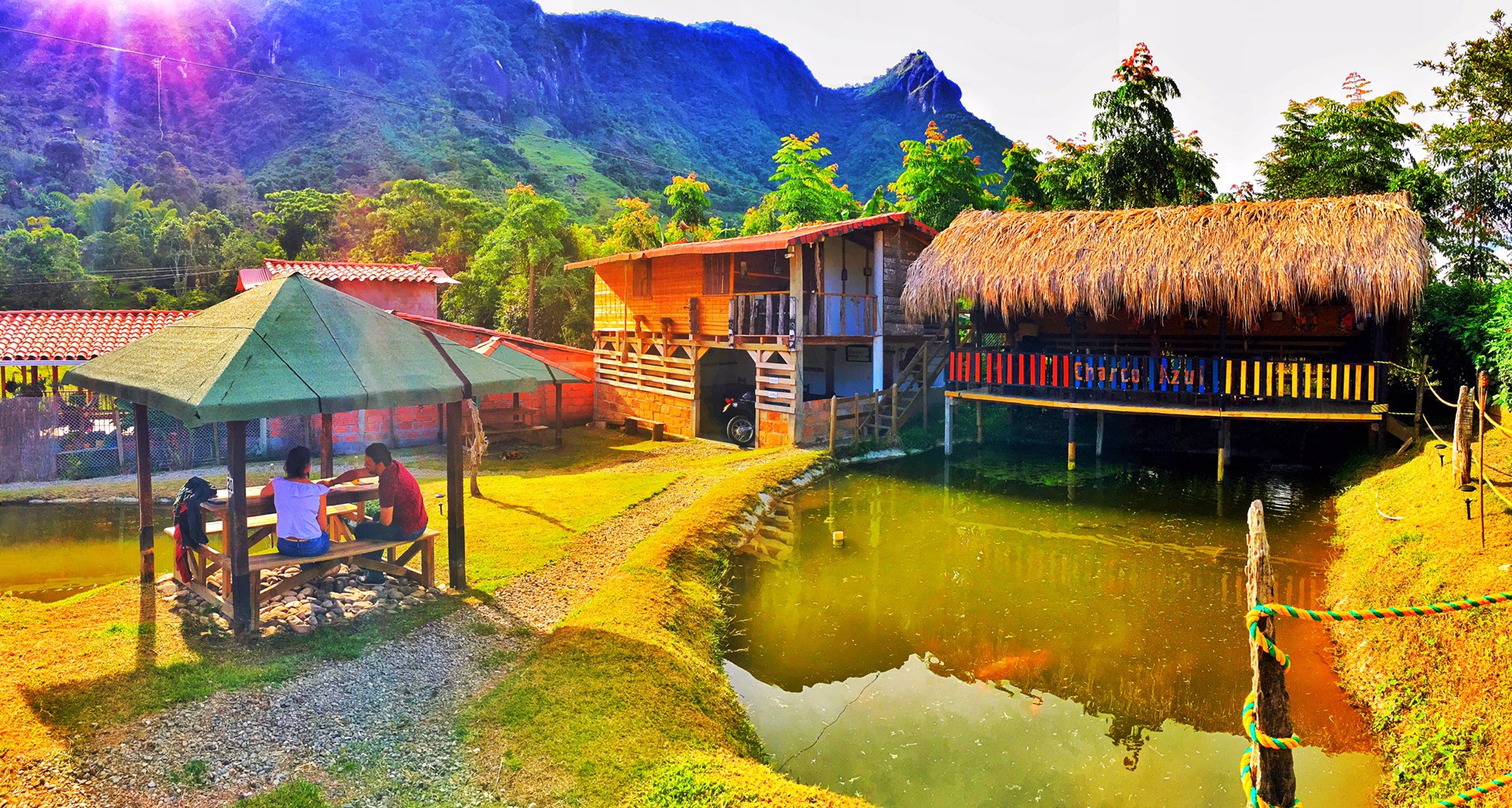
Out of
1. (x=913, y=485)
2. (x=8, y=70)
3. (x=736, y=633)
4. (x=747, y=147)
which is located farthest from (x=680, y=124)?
Answer: (x=736, y=633)

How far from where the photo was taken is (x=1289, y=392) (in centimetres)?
1467

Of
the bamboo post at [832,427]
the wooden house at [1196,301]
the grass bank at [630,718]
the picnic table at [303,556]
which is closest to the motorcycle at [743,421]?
the bamboo post at [832,427]

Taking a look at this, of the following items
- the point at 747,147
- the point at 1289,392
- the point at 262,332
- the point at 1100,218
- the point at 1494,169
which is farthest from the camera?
the point at 747,147

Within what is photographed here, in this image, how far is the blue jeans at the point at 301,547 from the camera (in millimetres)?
7688

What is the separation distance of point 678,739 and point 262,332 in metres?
4.91

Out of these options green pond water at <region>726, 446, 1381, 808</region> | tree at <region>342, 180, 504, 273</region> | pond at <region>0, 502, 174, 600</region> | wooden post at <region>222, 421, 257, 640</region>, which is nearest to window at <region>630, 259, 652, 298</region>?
green pond water at <region>726, 446, 1381, 808</region>

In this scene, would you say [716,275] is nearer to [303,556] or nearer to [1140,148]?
[1140,148]

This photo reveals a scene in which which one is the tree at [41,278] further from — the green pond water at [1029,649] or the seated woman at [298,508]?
the seated woman at [298,508]

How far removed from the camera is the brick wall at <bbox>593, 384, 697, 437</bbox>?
21.1 m

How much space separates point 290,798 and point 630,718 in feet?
7.11

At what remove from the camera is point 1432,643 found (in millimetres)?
7184

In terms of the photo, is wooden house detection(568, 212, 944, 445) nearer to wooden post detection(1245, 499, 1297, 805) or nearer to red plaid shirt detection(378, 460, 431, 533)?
red plaid shirt detection(378, 460, 431, 533)

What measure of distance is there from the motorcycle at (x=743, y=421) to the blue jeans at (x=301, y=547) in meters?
12.3

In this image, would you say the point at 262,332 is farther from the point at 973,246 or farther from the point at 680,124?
the point at 680,124
